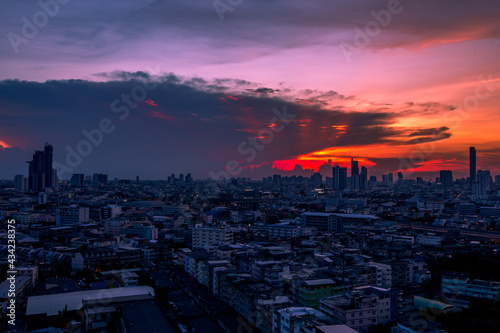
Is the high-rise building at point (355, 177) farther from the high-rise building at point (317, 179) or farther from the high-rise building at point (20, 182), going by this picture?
the high-rise building at point (20, 182)

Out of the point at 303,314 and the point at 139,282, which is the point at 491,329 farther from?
the point at 139,282

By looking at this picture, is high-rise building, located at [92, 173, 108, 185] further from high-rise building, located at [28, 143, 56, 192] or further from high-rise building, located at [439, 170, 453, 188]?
high-rise building, located at [439, 170, 453, 188]

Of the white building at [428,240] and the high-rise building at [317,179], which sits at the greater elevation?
the high-rise building at [317,179]

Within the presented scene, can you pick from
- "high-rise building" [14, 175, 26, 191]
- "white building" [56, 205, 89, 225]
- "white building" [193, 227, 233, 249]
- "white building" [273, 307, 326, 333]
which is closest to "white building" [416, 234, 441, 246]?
"white building" [193, 227, 233, 249]

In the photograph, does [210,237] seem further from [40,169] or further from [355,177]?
[355,177]

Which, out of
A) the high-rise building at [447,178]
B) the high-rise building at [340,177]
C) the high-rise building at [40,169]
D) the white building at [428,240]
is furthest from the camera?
the high-rise building at [340,177]

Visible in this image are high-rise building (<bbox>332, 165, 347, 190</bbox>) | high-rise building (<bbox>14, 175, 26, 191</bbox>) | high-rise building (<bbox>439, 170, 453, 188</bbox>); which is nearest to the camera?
high-rise building (<bbox>14, 175, 26, 191</bbox>)

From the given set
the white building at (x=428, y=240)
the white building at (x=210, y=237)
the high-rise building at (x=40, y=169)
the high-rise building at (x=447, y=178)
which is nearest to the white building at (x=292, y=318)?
the white building at (x=210, y=237)

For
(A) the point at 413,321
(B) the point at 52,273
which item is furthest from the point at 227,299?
(B) the point at 52,273

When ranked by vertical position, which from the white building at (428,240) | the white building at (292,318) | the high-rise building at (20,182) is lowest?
the white building at (428,240)
